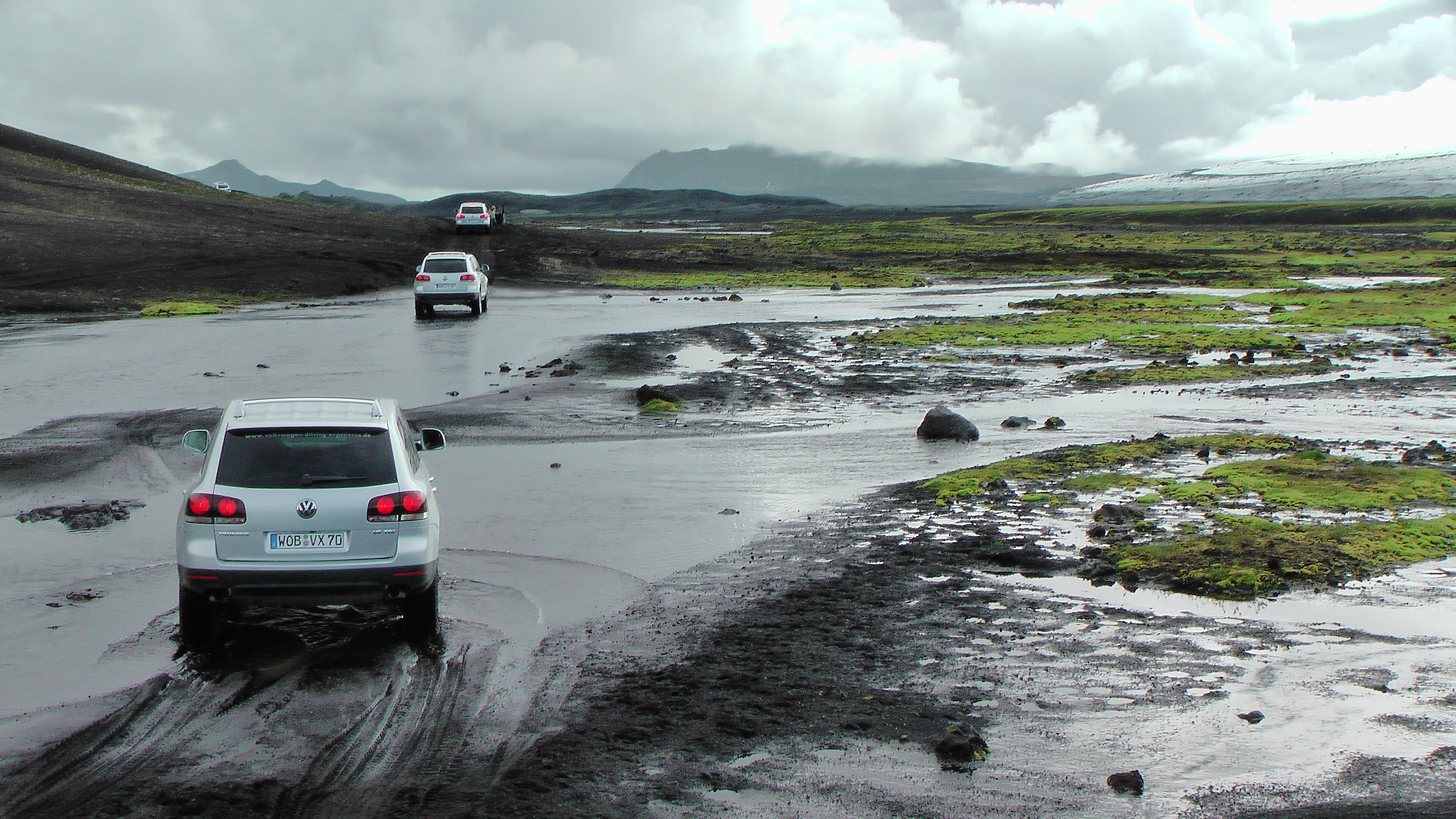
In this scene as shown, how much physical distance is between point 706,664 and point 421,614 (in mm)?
1930

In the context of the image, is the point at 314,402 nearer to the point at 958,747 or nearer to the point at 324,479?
the point at 324,479

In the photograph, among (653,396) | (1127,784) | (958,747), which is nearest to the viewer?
(1127,784)

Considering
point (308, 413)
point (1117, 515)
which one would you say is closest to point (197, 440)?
point (308, 413)

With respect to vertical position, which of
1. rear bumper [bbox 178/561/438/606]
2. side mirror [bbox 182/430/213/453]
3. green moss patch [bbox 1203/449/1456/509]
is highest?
side mirror [bbox 182/430/213/453]

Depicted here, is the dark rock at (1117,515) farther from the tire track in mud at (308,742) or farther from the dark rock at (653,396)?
the dark rock at (653,396)

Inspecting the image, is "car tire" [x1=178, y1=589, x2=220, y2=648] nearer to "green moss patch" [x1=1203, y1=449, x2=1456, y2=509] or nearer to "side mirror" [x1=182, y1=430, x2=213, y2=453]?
"side mirror" [x1=182, y1=430, x2=213, y2=453]

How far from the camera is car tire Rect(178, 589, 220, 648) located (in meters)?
7.77

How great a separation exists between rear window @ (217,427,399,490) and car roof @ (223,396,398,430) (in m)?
0.06

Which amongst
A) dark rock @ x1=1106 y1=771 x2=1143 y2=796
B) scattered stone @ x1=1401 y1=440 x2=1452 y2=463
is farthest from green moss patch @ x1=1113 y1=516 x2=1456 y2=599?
dark rock @ x1=1106 y1=771 x2=1143 y2=796

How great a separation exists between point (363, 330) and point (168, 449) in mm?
16476

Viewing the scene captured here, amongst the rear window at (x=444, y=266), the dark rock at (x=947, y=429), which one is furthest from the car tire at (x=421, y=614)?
the rear window at (x=444, y=266)

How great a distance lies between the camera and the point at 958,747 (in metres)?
6.22

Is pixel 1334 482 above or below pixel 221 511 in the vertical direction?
below

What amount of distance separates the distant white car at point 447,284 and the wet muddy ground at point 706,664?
18901mm
